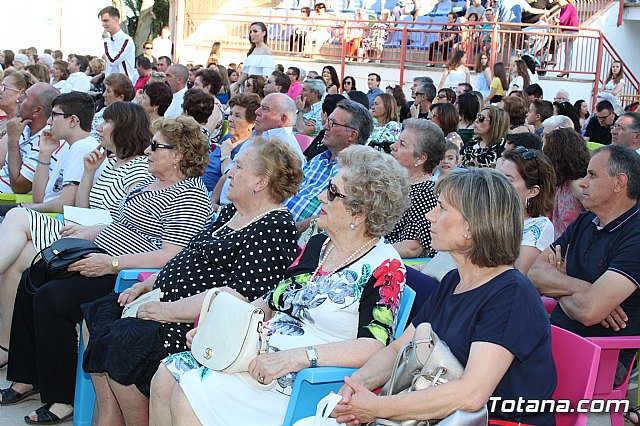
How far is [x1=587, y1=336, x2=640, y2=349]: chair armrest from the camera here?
125 inches

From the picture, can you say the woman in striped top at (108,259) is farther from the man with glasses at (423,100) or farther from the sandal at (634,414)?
the man with glasses at (423,100)

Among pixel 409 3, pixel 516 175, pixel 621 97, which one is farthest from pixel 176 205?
pixel 409 3

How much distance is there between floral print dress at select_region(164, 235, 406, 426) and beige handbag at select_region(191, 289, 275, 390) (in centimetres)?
6

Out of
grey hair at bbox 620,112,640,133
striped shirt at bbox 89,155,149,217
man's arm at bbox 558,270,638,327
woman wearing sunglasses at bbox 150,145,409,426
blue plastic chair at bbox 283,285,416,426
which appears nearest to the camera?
blue plastic chair at bbox 283,285,416,426

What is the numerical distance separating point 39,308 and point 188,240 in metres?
0.80

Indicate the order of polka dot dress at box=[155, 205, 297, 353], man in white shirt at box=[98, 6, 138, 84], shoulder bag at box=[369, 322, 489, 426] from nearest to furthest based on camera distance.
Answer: shoulder bag at box=[369, 322, 489, 426] < polka dot dress at box=[155, 205, 297, 353] < man in white shirt at box=[98, 6, 138, 84]

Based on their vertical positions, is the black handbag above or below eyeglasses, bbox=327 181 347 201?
below

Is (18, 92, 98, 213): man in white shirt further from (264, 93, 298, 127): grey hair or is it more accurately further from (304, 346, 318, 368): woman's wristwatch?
(304, 346, 318, 368): woman's wristwatch

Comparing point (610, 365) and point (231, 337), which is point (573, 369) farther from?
point (231, 337)

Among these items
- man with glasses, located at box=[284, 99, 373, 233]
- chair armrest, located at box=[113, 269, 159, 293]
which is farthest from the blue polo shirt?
chair armrest, located at box=[113, 269, 159, 293]

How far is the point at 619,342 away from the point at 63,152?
3932 mm

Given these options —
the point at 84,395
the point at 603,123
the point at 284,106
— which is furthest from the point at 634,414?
the point at 603,123

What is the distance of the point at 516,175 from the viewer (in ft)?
12.5

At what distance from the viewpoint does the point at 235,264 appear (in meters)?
3.53
